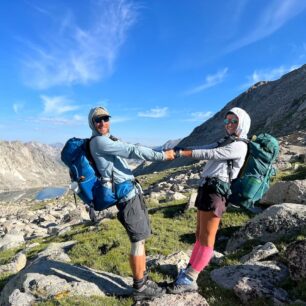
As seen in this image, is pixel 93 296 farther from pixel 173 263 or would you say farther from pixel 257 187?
pixel 257 187

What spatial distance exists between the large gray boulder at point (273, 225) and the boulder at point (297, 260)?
9.85ft

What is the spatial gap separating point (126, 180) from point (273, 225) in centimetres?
634

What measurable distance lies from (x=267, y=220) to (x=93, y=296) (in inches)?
257

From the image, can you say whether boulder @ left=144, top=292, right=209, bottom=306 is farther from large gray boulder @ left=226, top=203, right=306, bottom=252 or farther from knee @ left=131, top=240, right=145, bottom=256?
large gray boulder @ left=226, top=203, right=306, bottom=252

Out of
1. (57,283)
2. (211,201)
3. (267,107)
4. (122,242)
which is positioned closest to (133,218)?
(211,201)

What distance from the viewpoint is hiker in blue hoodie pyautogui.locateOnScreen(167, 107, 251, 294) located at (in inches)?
301

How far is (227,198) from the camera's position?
791 cm

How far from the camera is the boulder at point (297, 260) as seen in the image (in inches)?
329

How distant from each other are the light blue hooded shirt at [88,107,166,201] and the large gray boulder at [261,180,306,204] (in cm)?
901

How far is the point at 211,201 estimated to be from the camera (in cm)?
772

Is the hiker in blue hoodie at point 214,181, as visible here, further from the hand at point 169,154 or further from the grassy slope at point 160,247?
the grassy slope at point 160,247

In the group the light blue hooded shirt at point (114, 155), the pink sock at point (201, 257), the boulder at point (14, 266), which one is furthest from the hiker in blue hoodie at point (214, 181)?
the boulder at point (14, 266)

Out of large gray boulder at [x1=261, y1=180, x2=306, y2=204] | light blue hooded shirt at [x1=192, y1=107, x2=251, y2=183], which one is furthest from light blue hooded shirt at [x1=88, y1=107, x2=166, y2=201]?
large gray boulder at [x1=261, y1=180, x2=306, y2=204]

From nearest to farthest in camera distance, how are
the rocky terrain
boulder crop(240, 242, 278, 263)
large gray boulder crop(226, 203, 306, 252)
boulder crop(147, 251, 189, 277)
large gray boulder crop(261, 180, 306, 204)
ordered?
the rocky terrain < boulder crop(240, 242, 278, 263) < boulder crop(147, 251, 189, 277) < large gray boulder crop(226, 203, 306, 252) < large gray boulder crop(261, 180, 306, 204)
